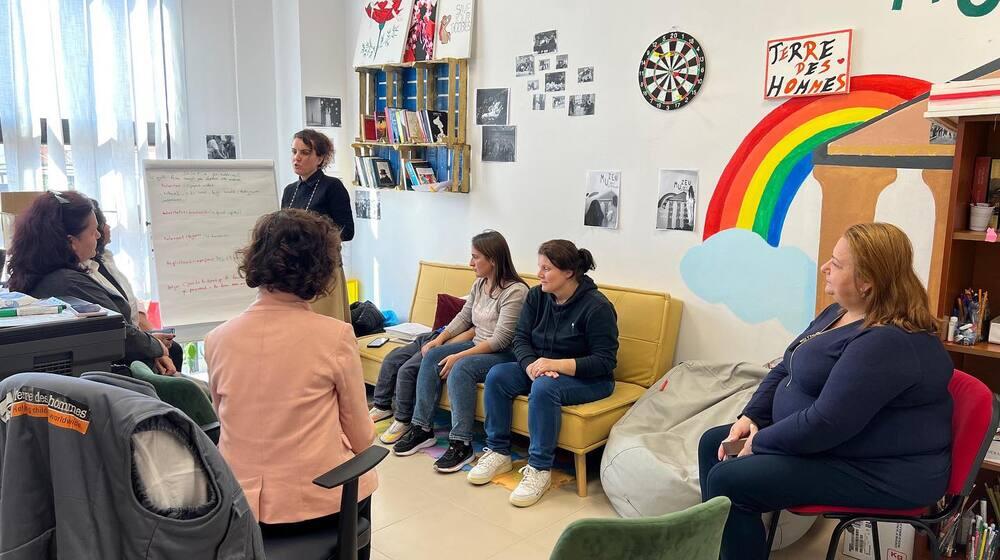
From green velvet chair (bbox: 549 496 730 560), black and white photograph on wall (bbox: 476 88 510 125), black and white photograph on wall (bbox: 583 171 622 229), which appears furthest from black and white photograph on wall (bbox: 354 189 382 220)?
green velvet chair (bbox: 549 496 730 560)

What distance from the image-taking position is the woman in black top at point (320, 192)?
379 centimetres

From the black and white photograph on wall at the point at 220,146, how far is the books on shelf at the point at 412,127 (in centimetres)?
113

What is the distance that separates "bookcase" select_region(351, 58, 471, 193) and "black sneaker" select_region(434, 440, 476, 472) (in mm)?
1651

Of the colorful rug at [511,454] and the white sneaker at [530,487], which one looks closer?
the white sneaker at [530,487]

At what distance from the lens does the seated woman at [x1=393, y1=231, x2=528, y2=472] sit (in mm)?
3473

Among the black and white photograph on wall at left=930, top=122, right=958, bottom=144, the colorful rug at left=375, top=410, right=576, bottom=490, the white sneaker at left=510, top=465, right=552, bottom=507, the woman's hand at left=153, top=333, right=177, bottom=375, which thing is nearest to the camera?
the black and white photograph on wall at left=930, top=122, right=958, bottom=144

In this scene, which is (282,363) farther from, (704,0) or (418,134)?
(418,134)

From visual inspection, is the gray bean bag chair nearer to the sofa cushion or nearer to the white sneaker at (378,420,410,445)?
the white sneaker at (378,420,410,445)

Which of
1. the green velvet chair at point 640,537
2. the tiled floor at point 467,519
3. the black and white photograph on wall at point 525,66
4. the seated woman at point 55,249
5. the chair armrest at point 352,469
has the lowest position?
the tiled floor at point 467,519

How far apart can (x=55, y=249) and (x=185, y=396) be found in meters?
0.85

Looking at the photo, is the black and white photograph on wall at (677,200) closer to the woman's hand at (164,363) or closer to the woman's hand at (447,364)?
the woman's hand at (447,364)

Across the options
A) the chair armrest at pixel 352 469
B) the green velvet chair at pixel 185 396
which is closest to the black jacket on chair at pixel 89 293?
the green velvet chair at pixel 185 396

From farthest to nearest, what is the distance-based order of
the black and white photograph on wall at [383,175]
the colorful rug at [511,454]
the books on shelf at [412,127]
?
the black and white photograph on wall at [383,175] → the books on shelf at [412,127] → the colorful rug at [511,454]

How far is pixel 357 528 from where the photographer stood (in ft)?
5.90
